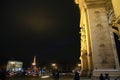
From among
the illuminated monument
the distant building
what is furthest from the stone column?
the distant building

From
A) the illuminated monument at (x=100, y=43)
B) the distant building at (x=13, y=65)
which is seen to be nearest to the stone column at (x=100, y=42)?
the illuminated monument at (x=100, y=43)

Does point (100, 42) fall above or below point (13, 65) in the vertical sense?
below

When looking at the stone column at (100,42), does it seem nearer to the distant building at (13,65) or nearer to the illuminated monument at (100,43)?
the illuminated monument at (100,43)

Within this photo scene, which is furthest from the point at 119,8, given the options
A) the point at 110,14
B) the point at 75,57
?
the point at 75,57

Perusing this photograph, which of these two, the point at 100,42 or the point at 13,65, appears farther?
the point at 13,65

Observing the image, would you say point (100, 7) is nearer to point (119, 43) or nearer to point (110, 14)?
point (110, 14)

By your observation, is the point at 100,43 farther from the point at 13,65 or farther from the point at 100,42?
the point at 13,65

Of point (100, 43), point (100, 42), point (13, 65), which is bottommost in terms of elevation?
point (100, 43)

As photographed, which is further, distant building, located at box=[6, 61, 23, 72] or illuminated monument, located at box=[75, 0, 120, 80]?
distant building, located at box=[6, 61, 23, 72]

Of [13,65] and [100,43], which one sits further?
[13,65]

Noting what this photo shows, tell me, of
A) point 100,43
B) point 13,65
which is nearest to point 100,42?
point 100,43

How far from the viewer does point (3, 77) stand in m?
16.1

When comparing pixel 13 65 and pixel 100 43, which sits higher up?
pixel 13 65

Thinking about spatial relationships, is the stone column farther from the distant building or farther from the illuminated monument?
the distant building
